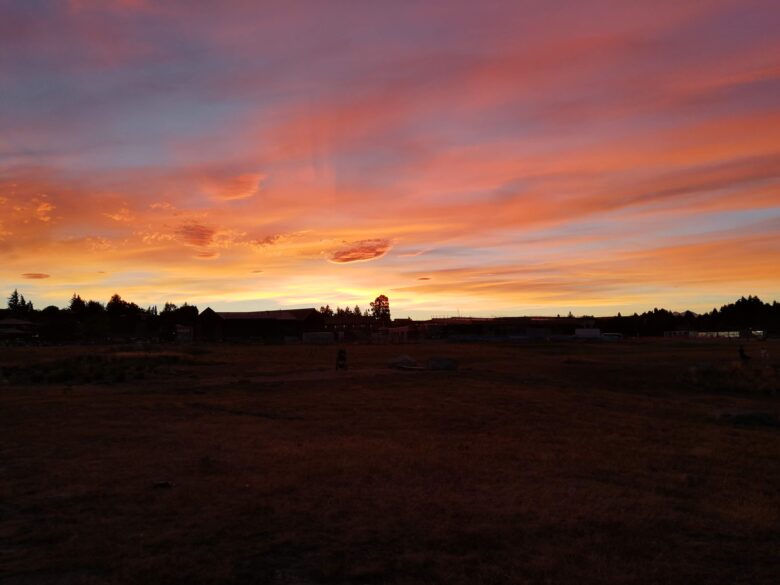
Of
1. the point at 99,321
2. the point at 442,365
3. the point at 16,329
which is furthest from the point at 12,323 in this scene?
the point at 442,365

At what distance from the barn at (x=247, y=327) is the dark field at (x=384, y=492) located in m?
85.8

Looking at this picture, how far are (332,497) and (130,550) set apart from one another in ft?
10.3

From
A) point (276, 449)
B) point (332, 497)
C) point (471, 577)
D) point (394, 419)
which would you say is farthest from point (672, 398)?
point (471, 577)

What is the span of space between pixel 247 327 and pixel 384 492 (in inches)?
4031

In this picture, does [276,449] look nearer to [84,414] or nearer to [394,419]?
[394,419]

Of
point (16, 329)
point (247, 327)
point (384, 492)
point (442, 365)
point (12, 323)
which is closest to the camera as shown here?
point (384, 492)

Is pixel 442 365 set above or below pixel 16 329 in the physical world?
below

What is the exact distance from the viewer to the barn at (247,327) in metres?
108

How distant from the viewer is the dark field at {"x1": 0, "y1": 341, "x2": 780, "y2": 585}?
7145 millimetres

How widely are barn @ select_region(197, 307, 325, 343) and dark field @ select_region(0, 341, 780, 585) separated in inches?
3379

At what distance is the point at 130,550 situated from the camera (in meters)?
7.58

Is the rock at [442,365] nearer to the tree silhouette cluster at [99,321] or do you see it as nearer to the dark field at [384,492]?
the dark field at [384,492]

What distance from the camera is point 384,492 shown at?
10.3 meters

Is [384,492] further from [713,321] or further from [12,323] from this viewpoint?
[713,321]
